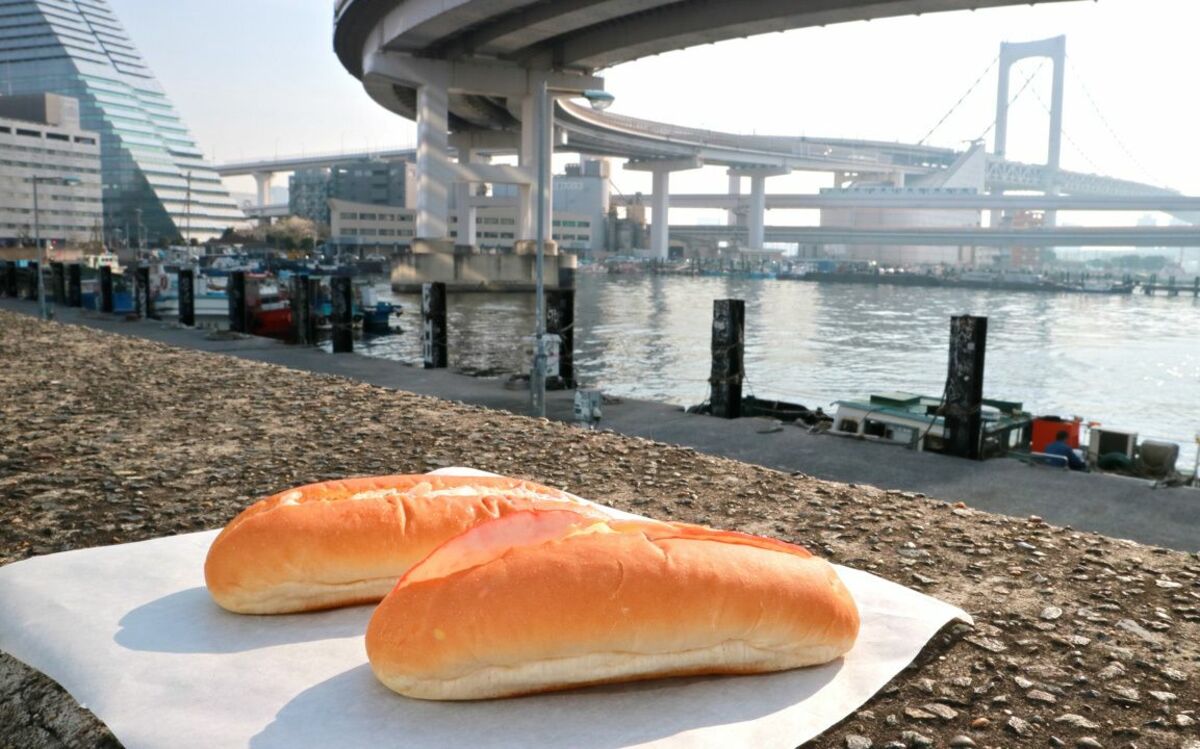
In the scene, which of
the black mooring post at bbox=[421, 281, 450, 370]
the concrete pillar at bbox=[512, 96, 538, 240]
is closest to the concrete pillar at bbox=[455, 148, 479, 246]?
the concrete pillar at bbox=[512, 96, 538, 240]

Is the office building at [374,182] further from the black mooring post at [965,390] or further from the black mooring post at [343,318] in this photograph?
the black mooring post at [965,390]

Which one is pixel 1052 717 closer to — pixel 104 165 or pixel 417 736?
pixel 417 736

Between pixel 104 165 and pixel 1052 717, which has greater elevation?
pixel 104 165

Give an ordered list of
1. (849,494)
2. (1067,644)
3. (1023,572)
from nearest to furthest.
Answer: (1067,644), (1023,572), (849,494)

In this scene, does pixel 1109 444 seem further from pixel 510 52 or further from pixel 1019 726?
pixel 510 52

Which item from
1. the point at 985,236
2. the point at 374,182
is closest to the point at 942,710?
the point at 985,236

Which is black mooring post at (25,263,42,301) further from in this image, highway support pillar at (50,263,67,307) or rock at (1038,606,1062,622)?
rock at (1038,606,1062,622)

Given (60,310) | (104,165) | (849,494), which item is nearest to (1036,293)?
(60,310)
